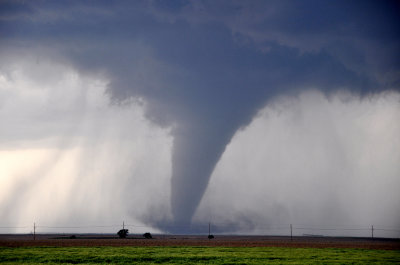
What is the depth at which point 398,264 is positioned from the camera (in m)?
50.9

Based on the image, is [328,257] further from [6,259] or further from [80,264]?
[6,259]

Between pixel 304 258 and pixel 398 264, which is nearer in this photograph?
pixel 398 264

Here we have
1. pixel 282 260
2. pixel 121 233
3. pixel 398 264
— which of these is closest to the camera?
pixel 398 264

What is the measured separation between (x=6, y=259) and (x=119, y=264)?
1507 centimetres

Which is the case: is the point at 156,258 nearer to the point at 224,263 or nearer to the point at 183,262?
the point at 183,262

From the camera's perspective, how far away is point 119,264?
172 ft

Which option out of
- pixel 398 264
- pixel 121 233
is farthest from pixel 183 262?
pixel 121 233

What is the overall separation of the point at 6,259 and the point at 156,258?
18263 mm

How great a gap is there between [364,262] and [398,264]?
145 inches

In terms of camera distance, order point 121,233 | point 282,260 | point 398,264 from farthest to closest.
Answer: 1. point 121,233
2. point 282,260
3. point 398,264

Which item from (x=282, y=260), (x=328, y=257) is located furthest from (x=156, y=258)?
(x=328, y=257)

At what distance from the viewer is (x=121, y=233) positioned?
133 metres

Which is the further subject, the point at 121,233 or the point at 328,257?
the point at 121,233

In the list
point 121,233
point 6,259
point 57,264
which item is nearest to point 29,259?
point 6,259
